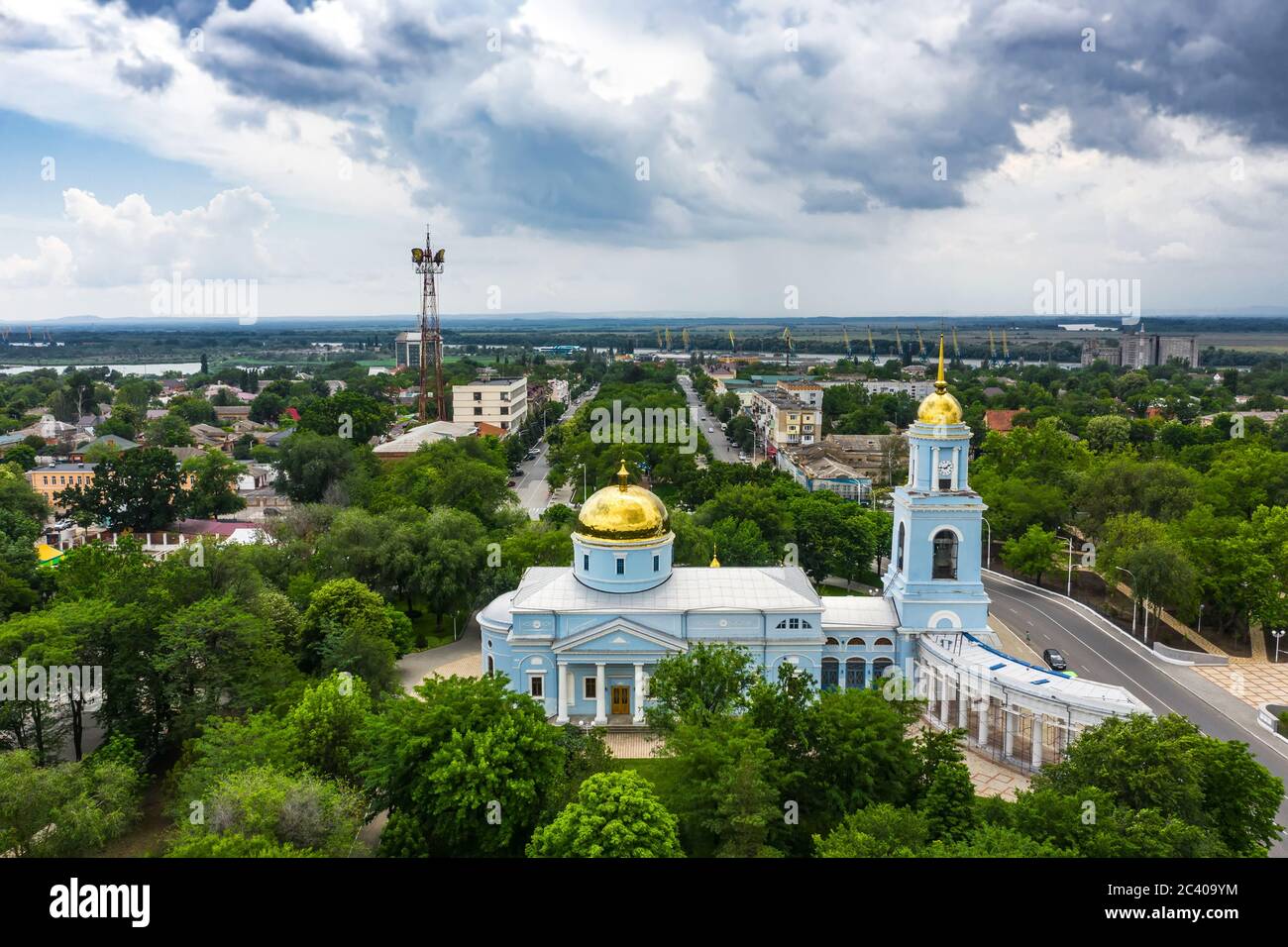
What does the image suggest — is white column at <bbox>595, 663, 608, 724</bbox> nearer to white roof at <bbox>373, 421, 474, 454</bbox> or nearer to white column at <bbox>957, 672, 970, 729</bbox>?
white column at <bbox>957, 672, 970, 729</bbox>

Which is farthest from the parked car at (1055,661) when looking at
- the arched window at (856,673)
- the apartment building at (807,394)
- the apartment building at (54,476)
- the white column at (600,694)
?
the apartment building at (807,394)

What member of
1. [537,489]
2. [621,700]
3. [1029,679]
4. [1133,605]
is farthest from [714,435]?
[1029,679]

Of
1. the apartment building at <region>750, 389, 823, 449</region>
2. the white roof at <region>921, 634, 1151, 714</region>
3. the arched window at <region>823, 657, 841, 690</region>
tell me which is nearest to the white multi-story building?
the apartment building at <region>750, 389, 823, 449</region>

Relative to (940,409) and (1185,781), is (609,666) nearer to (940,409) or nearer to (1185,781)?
(940,409)

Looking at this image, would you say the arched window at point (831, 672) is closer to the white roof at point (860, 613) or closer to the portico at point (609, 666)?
the white roof at point (860, 613)
